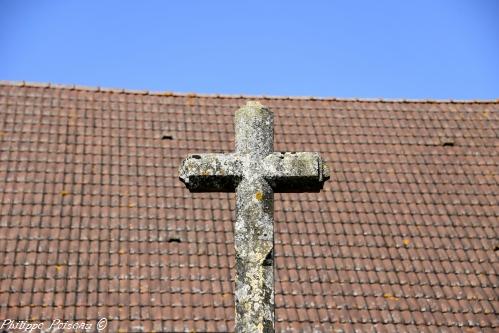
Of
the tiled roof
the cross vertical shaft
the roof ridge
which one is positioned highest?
the roof ridge

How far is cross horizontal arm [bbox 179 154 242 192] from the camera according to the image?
5.59 meters

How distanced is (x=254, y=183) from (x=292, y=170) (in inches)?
10.4

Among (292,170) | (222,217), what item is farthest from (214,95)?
(292,170)

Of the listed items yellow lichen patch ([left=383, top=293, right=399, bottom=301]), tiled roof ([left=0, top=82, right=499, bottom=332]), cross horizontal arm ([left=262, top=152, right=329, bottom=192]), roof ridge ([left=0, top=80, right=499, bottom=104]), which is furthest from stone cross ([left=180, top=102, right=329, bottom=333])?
roof ridge ([left=0, top=80, right=499, bottom=104])

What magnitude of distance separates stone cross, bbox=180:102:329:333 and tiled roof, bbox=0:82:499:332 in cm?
509

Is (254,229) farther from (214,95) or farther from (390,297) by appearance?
(214,95)

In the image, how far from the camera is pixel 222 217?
12070 mm

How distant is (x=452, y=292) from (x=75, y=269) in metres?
4.89

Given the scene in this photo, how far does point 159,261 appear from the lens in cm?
1122

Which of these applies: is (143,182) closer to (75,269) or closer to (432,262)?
(75,269)

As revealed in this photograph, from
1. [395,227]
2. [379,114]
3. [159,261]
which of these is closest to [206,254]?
[159,261]

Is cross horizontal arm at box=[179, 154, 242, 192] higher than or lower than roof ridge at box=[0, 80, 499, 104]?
lower

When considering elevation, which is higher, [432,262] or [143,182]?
[143,182]

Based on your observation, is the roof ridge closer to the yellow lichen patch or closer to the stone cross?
the yellow lichen patch
